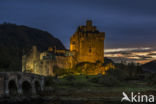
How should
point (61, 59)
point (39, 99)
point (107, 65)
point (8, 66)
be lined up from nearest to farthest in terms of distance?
point (39, 99)
point (61, 59)
point (107, 65)
point (8, 66)

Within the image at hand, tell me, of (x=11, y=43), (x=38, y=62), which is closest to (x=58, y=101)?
(x=38, y=62)

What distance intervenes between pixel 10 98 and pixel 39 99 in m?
5.36

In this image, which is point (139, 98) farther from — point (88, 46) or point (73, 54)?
point (88, 46)

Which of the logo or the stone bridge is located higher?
the stone bridge

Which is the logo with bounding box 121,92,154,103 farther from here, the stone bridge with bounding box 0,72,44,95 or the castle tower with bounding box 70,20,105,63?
the castle tower with bounding box 70,20,105,63

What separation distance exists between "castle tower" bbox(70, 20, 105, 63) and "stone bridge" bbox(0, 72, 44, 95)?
39185 millimetres

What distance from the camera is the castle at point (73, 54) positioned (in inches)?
2881

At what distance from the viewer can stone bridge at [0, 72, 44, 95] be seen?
39969mm

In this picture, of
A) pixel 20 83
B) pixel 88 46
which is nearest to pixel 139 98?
pixel 20 83

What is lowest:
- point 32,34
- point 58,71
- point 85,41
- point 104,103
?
point 104,103

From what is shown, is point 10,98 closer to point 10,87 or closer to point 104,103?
point 10,87

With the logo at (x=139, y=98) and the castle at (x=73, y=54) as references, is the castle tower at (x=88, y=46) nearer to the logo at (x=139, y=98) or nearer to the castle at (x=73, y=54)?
the castle at (x=73, y=54)

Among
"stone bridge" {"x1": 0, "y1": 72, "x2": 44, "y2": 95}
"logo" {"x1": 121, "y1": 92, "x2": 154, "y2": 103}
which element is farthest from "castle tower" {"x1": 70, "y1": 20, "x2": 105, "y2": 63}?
"logo" {"x1": 121, "y1": 92, "x2": 154, "y2": 103}

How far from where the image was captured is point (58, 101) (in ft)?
136
